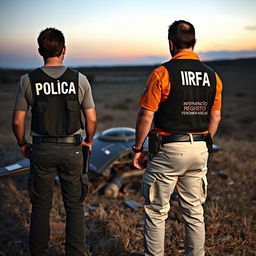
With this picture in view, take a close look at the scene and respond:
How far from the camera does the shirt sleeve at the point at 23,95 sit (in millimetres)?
2615

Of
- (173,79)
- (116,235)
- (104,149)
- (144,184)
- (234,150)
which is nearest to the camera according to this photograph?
(173,79)

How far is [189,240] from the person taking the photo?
2795 mm

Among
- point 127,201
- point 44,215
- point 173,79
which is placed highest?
point 173,79

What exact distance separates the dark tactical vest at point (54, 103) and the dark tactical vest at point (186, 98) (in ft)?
2.51

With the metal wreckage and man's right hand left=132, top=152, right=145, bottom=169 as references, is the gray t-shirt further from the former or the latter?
the metal wreckage

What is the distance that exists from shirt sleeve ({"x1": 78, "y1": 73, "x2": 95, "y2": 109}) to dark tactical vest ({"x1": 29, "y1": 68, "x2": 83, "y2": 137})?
42 mm

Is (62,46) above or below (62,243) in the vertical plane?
above

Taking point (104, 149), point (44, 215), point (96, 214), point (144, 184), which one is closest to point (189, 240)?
point (144, 184)

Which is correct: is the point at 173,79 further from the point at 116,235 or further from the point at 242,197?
the point at 242,197

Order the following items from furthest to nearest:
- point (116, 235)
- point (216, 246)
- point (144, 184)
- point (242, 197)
A: point (242, 197) < point (116, 235) < point (216, 246) < point (144, 184)

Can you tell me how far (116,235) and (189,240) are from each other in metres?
1.14

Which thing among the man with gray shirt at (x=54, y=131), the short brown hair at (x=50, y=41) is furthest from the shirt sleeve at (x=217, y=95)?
the short brown hair at (x=50, y=41)

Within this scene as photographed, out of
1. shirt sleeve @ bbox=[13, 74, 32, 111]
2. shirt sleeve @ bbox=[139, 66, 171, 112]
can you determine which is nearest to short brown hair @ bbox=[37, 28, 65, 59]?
shirt sleeve @ bbox=[13, 74, 32, 111]

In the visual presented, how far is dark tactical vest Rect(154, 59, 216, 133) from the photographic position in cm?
253
